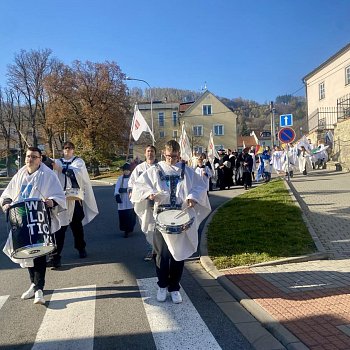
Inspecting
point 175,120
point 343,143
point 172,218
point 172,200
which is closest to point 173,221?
point 172,218

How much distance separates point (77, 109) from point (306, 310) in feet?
177

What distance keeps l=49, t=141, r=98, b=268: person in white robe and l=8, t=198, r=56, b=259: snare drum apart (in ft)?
6.25

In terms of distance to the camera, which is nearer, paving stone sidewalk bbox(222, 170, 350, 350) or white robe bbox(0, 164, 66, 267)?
paving stone sidewalk bbox(222, 170, 350, 350)

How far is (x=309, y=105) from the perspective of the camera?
4341cm

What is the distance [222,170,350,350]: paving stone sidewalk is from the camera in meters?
4.05

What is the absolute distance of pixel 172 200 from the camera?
525cm

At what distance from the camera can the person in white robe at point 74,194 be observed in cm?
714

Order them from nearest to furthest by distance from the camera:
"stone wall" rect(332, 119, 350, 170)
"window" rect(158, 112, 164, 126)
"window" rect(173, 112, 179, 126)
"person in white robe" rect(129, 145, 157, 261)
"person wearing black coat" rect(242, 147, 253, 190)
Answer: "person in white robe" rect(129, 145, 157, 261) → "person wearing black coat" rect(242, 147, 253, 190) → "stone wall" rect(332, 119, 350, 170) → "window" rect(173, 112, 179, 126) → "window" rect(158, 112, 164, 126)

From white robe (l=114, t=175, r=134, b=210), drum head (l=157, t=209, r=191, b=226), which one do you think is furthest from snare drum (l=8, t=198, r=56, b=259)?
white robe (l=114, t=175, r=134, b=210)

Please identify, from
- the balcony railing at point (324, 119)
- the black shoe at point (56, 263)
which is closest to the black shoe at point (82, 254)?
the black shoe at point (56, 263)

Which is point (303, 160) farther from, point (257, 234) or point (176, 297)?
point (176, 297)

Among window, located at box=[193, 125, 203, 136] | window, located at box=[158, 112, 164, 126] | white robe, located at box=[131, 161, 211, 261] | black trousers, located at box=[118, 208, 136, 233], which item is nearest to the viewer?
white robe, located at box=[131, 161, 211, 261]

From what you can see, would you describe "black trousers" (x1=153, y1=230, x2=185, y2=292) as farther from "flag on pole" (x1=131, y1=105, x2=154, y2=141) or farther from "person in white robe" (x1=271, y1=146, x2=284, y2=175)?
"person in white robe" (x1=271, y1=146, x2=284, y2=175)

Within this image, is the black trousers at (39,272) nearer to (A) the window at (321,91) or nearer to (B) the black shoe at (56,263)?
(B) the black shoe at (56,263)
